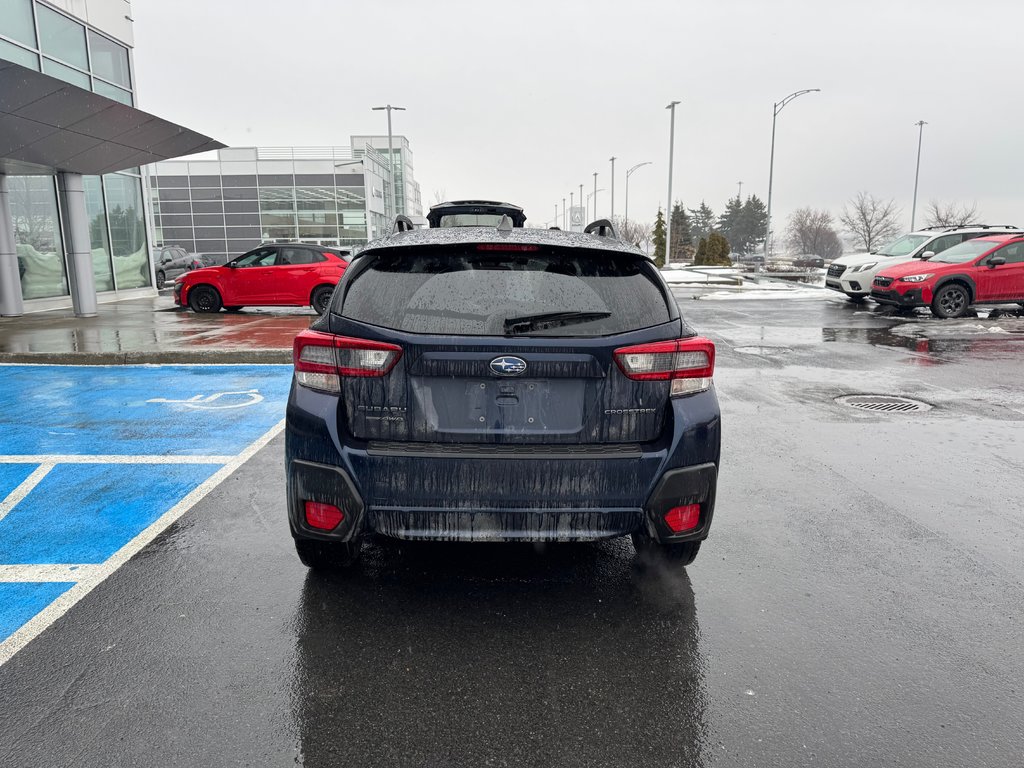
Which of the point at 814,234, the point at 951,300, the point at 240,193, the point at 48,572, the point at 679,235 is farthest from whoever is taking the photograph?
the point at 814,234

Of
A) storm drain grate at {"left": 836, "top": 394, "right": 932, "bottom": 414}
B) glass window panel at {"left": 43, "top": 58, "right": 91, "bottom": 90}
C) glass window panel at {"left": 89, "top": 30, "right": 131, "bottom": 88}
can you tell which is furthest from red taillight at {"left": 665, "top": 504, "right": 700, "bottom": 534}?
glass window panel at {"left": 89, "top": 30, "right": 131, "bottom": 88}

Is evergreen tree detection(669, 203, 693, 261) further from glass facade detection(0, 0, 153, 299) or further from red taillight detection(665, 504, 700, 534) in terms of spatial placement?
red taillight detection(665, 504, 700, 534)

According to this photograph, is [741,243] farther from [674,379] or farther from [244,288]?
[674,379]

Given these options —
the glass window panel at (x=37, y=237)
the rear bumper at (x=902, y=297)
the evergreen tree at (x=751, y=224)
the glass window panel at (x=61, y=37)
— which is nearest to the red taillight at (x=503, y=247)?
the rear bumper at (x=902, y=297)

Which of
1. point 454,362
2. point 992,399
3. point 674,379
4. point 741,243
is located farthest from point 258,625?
point 741,243

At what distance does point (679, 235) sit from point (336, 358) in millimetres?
85813

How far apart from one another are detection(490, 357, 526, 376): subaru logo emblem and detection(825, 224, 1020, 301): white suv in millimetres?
18551

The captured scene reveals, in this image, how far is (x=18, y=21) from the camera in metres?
16.2

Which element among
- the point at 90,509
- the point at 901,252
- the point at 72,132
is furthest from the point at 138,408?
the point at 901,252

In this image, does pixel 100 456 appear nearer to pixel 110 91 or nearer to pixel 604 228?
pixel 604 228

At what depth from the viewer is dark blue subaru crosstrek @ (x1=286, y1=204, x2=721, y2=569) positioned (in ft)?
9.82

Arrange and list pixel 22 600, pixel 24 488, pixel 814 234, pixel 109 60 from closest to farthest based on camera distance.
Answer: pixel 22 600, pixel 24 488, pixel 109 60, pixel 814 234

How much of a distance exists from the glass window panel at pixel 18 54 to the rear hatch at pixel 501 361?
1705cm

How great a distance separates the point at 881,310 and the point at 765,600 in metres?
18.2
